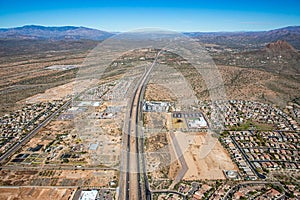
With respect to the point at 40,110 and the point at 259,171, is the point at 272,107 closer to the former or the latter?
the point at 259,171

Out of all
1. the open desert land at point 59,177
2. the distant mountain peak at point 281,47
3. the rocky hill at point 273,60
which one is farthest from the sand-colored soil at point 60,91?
the distant mountain peak at point 281,47

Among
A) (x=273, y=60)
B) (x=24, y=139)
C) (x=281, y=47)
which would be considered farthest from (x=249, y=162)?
(x=281, y=47)

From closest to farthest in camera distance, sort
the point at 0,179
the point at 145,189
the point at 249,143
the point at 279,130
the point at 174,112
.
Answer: the point at 145,189 < the point at 0,179 < the point at 249,143 < the point at 279,130 < the point at 174,112

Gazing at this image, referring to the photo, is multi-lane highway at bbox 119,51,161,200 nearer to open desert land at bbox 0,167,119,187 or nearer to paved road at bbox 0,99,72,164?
open desert land at bbox 0,167,119,187

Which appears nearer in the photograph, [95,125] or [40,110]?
[95,125]

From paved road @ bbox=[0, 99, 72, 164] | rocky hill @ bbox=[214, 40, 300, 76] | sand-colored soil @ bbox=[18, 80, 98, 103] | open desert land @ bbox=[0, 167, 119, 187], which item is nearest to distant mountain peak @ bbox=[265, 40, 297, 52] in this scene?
rocky hill @ bbox=[214, 40, 300, 76]

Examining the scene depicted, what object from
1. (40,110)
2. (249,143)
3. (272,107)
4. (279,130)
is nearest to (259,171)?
(249,143)

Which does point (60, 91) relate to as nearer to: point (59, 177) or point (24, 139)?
point (24, 139)
